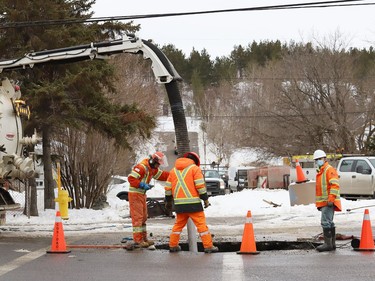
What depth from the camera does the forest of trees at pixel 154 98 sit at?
20047 mm

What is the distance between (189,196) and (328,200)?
2.41 m

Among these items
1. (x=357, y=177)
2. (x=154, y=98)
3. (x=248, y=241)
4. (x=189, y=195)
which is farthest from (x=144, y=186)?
(x=154, y=98)

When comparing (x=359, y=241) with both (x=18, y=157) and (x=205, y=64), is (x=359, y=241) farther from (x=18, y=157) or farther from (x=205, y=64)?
(x=205, y=64)

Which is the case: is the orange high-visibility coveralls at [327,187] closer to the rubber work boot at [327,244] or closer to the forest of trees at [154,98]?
the rubber work boot at [327,244]

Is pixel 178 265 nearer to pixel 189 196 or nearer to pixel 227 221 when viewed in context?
pixel 189 196

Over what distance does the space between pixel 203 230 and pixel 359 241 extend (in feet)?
8.84

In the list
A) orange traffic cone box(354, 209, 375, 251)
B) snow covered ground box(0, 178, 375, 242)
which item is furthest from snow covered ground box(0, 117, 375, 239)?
orange traffic cone box(354, 209, 375, 251)

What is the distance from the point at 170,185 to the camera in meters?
12.2

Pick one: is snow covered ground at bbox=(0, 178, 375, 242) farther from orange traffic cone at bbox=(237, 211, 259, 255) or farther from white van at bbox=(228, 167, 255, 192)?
white van at bbox=(228, 167, 255, 192)

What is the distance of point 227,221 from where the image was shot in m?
19.6

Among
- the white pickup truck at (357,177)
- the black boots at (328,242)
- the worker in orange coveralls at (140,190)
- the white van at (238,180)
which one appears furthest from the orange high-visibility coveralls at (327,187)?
the white van at (238,180)

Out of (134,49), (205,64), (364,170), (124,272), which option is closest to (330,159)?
(364,170)

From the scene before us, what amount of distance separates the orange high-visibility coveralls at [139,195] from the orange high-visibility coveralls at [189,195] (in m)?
0.89

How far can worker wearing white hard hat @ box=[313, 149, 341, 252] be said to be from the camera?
39.1 ft
